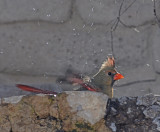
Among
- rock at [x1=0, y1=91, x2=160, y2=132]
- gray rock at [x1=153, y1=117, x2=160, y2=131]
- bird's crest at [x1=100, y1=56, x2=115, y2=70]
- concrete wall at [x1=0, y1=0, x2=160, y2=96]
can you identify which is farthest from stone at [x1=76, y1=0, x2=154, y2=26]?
gray rock at [x1=153, y1=117, x2=160, y2=131]

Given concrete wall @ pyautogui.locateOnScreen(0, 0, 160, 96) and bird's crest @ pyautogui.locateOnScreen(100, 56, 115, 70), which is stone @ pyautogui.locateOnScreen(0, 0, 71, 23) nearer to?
concrete wall @ pyautogui.locateOnScreen(0, 0, 160, 96)

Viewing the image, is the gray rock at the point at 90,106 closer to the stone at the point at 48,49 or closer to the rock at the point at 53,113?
the rock at the point at 53,113

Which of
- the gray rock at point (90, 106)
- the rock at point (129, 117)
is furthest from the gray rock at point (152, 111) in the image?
the gray rock at point (90, 106)

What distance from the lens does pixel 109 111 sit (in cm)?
168

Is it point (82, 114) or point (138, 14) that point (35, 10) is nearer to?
point (138, 14)

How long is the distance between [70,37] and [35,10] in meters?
0.23

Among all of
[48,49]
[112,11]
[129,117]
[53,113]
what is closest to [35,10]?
[48,49]

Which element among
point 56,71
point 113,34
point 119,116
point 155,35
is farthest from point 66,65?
point 119,116

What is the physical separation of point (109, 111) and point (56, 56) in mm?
901

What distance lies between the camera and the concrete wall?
2496 mm

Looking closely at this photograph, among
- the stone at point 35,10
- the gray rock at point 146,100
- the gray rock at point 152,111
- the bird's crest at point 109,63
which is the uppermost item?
the stone at point 35,10

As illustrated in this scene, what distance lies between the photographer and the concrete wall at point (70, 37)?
98.3 inches

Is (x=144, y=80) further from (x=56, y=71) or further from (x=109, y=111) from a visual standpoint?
(x=109, y=111)

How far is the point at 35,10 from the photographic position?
2.49 m
